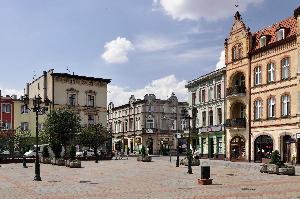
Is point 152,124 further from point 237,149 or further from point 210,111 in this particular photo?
point 237,149

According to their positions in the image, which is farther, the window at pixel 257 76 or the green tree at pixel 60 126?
the green tree at pixel 60 126

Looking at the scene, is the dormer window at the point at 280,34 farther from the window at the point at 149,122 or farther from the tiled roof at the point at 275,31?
the window at the point at 149,122

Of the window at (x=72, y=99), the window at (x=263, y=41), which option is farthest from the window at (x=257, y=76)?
the window at (x=72, y=99)

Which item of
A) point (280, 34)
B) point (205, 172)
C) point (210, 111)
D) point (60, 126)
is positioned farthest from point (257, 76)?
point (205, 172)

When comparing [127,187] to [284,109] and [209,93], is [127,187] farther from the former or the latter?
[209,93]

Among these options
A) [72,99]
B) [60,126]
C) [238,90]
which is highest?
[238,90]

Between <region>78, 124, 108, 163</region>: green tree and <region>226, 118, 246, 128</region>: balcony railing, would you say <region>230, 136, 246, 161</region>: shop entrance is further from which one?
<region>78, 124, 108, 163</region>: green tree

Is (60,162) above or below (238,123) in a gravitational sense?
below

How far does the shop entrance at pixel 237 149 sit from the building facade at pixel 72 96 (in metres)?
26.6

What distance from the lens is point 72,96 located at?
67.2 meters

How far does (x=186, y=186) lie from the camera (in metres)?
20.6

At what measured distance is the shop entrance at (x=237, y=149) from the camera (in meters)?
47.6

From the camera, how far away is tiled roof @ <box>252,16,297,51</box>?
1603 inches

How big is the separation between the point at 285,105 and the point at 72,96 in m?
37.1
